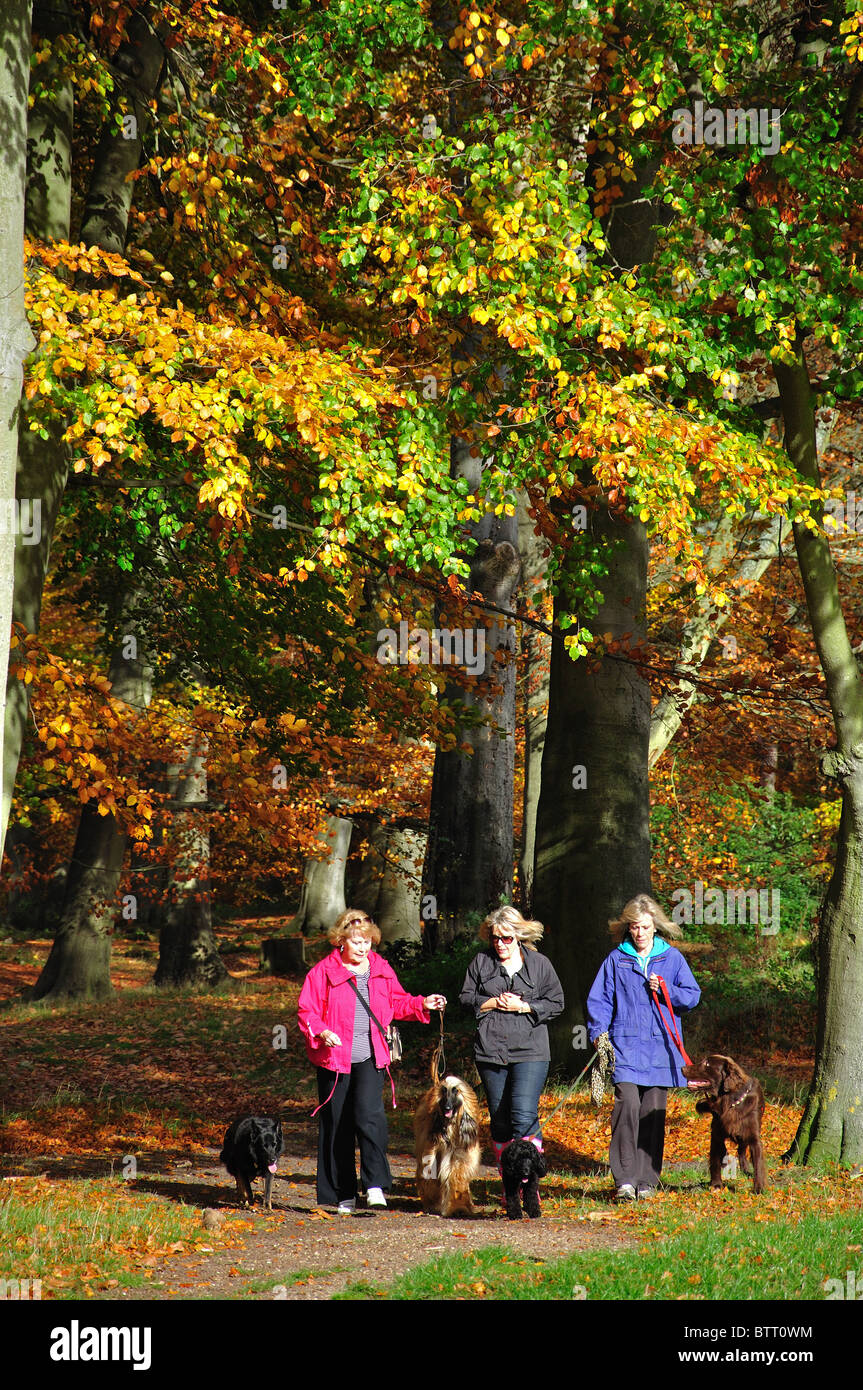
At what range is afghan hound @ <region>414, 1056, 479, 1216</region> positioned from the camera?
25.5ft

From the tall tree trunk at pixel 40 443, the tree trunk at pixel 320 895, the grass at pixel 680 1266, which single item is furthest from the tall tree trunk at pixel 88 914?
the grass at pixel 680 1266

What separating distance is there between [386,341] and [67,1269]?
9676 millimetres

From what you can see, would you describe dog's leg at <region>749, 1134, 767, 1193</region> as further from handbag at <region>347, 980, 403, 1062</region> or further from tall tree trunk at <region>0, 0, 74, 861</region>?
tall tree trunk at <region>0, 0, 74, 861</region>

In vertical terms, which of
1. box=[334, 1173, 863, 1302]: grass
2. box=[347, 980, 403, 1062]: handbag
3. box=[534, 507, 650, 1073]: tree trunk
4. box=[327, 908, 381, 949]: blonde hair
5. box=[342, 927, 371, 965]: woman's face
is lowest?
box=[334, 1173, 863, 1302]: grass

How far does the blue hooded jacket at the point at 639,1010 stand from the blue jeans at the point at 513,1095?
524mm

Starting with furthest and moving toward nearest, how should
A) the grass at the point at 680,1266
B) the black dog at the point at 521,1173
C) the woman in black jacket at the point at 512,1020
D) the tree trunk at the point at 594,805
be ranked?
the tree trunk at the point at 594,805 < the woman in black jacket at the point at 512,1020 < the black dog at the point at 521,1173 < the grass at the point at 680,1266

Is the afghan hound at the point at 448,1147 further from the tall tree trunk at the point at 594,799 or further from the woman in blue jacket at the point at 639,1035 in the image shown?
the tall tree trunk at the point at 594,799

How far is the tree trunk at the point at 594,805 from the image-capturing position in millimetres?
12180

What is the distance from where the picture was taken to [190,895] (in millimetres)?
24375

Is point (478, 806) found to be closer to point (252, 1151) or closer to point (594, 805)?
point (594, 805)

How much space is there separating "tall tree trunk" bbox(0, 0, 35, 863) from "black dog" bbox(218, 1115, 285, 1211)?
3.40 meters

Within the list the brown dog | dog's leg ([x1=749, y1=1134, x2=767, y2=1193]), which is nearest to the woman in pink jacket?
the brown dog

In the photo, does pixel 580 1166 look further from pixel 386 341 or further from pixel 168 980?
pixel 168 980

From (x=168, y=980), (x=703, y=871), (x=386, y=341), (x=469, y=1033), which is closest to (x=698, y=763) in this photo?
(x=703, y=871)
